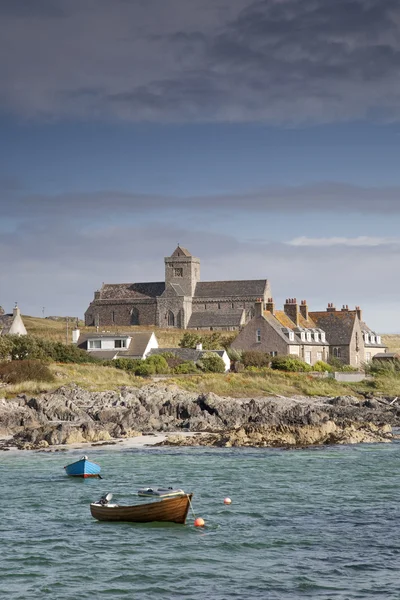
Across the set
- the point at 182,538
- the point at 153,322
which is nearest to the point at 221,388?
the point at 182,538

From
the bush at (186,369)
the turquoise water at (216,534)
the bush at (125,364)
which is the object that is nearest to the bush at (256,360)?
the bush at (186,369)

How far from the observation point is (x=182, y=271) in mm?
148500

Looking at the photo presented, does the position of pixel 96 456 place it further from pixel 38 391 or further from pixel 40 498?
pixel 38 391

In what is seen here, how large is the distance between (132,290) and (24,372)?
85.4 m

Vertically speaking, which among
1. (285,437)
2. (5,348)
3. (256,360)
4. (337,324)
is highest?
(337,324)

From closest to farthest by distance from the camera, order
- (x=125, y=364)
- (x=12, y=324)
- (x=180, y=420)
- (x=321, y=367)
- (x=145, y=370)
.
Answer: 1. (x=180, y=420)
2. (x=145, y=370)
3. (x=125, y=364)
4. (x=321, y=367)
5. (x=12, y=324)

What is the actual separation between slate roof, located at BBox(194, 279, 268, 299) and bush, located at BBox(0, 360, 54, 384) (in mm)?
76891

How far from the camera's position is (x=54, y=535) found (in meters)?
24.4

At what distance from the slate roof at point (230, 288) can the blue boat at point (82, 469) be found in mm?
105676

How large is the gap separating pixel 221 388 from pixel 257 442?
22724 millimetres

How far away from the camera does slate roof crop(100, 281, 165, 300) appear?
483ft

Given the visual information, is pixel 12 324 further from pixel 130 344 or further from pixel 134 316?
pixel 134 316

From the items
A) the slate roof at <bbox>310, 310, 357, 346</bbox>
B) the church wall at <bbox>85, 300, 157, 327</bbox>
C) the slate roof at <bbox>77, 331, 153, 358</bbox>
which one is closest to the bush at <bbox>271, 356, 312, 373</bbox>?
the slate roof at <bbox>77, 331, 153, 358</bbox>

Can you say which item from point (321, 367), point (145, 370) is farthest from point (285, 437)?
point (321, 367)
